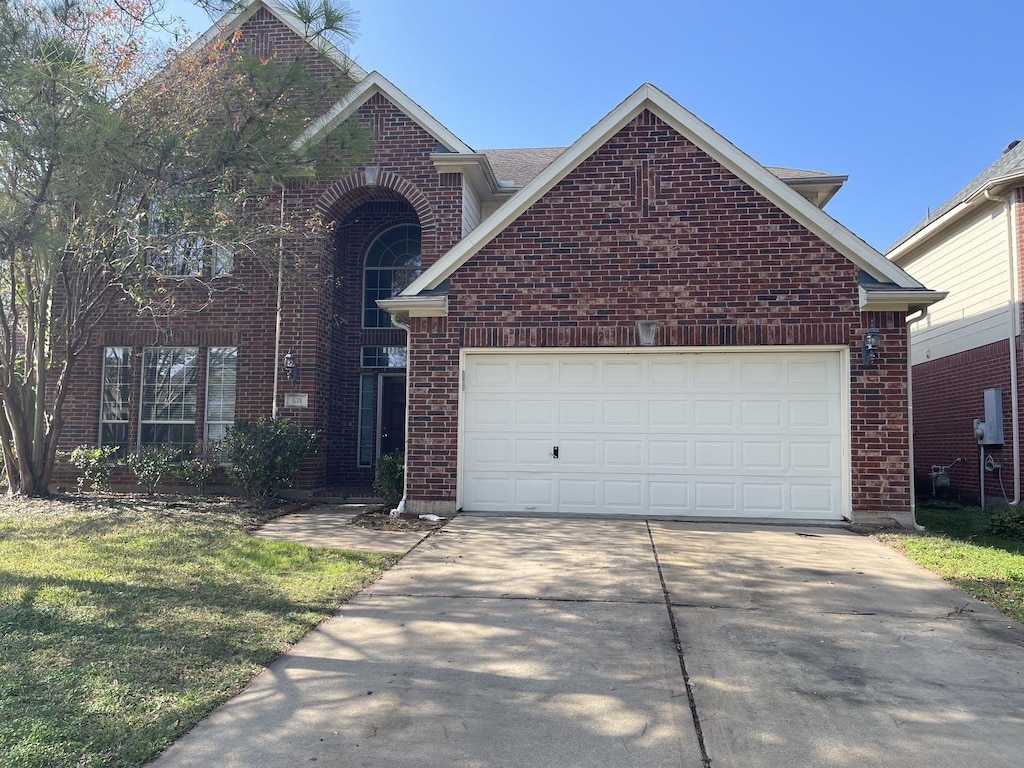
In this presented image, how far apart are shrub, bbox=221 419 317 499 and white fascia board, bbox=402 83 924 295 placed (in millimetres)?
3042

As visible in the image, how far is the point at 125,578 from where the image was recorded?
6156 millimetres

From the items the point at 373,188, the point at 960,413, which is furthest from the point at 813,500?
the point at 373,188

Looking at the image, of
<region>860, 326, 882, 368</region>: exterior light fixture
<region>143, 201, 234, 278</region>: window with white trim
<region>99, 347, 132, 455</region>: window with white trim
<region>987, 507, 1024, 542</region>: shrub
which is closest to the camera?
<region>987, 507, 1024, 542</region>: shrub

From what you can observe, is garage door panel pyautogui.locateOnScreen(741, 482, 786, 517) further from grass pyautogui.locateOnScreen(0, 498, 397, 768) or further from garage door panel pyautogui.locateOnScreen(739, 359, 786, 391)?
grass pyautogui.locateOnScreen(0, 498, 397, 768)

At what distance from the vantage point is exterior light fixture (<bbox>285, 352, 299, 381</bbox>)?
11766mm

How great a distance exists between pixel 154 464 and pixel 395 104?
7.22 metres

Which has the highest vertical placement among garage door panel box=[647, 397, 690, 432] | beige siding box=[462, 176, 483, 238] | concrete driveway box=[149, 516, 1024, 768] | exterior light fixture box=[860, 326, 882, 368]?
beige siding box=[462, 176, 483, 238]

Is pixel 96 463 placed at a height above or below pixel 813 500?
above

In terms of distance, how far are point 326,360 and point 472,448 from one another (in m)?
3.88

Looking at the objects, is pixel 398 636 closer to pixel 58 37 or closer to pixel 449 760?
pixel 449 760

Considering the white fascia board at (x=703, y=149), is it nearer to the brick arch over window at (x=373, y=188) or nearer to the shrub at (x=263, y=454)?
the brick arch over window at (x=373, y=188)

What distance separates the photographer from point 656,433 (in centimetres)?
959

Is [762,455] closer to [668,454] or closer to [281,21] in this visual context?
[668,454]

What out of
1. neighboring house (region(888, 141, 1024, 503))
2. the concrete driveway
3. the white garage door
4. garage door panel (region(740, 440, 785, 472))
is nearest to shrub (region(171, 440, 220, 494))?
the white garage door
